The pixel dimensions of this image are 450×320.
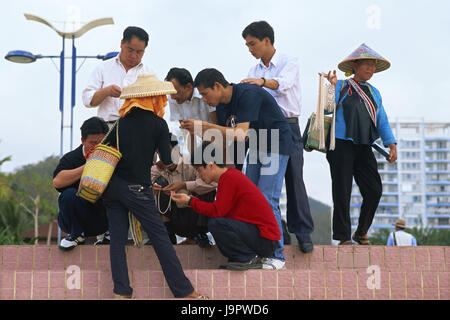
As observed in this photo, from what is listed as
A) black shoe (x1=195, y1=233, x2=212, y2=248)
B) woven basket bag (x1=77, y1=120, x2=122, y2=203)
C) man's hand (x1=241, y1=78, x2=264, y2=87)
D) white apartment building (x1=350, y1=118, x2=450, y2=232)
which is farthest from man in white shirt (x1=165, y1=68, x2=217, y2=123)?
white apartment building (x1=350, y1=118, x2=450, y2=232)

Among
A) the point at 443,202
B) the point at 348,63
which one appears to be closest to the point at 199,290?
the point at 348,63

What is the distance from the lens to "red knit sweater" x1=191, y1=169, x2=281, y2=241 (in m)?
4.93

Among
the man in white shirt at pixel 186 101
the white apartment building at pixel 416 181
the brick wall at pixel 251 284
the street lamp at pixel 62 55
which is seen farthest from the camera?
the white apartment building at pixel 416 181

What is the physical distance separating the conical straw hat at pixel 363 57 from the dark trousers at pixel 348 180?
Answer: 915mm

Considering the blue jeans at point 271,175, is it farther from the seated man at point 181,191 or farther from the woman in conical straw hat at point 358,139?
the woman in conical straw hat at point 358,139

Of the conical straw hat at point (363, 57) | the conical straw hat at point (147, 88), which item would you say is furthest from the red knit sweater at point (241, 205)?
the conical straw hat at point (363, 57)

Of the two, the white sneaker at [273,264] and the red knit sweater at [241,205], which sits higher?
the red knit sweater at [241,205]

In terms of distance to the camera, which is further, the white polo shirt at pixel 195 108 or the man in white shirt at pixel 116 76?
the white polo shirt at pixel 195 108

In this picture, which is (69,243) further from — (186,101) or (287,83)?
(287,83)

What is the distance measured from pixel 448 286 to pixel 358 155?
170 cm

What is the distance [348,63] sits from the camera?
6598 mm

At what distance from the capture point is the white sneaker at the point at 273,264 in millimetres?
5191

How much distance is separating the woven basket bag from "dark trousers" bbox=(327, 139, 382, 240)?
99.0 inches

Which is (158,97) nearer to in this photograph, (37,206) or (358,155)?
(358,155)
